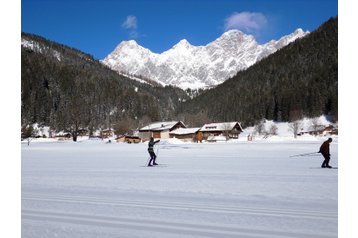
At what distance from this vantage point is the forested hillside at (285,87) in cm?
10969

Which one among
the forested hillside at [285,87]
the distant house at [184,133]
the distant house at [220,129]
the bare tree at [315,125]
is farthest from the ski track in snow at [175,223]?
the forested hillside at [285,87]

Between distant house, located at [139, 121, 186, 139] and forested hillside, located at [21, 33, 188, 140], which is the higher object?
forested hillside, located at [21, 33, 188, 140]

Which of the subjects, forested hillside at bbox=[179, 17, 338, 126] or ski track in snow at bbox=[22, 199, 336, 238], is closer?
ski track in snow at bbox=[22, 199, 336, 238]

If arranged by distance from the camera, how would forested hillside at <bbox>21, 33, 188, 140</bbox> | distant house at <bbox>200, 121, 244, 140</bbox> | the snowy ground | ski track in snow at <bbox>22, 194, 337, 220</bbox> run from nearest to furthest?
the snowy ground < ski track in snow at <bbox>22, 194, 337, 220</bbox> < distant house at <bbox>200, 121, 244, 140</bbox> < forested hillside at <bbox>21, 33, 188, 140</bbox>

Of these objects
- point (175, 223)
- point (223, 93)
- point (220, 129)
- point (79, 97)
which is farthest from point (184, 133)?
point (175, 223)

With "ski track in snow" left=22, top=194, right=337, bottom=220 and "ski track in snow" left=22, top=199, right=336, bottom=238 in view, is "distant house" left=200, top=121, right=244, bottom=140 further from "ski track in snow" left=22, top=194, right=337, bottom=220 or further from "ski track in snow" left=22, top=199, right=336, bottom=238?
"ski track in snow" left=22, top=199, right=336, bottom=238

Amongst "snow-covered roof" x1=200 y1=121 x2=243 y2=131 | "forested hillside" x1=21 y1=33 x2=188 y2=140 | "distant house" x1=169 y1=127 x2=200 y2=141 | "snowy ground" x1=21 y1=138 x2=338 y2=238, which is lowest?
"distant house" x1=169 y1=127 x2=200 y2=141

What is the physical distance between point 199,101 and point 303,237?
531ft

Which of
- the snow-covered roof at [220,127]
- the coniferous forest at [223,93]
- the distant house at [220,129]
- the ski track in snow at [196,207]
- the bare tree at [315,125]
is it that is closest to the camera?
the ski track in snow at [196,207]

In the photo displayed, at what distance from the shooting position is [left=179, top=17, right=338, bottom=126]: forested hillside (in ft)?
360

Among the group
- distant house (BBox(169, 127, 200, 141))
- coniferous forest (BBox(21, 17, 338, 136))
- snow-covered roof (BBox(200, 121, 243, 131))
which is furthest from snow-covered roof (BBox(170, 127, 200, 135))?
coniferous forest (BBox(21, 17, 338, 136))

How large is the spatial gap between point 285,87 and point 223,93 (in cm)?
3443

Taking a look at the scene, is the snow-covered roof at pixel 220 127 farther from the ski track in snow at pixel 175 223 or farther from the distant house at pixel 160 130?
the ski track in snow at pixel 175 223
